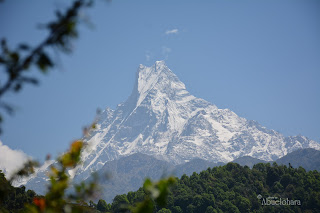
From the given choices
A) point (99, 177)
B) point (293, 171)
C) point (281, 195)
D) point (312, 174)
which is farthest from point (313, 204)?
point (99, 177)

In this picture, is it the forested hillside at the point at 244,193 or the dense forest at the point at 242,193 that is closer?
the dense forest at the point at 242,193

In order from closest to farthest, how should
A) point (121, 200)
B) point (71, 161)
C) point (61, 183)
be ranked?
1. point (61, 183)
2. point (71, 161)
3. point (121, 200)

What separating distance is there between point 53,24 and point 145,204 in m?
3.69

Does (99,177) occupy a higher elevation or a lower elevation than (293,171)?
lower

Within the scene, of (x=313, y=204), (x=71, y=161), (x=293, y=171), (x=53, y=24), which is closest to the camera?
(x=71, y=161)

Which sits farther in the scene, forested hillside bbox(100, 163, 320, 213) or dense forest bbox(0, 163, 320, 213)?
forested hillside bbox(100, 163, 320, 213)

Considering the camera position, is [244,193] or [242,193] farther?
[242,193]

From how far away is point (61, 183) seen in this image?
237 inches

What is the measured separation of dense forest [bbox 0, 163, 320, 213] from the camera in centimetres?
9488

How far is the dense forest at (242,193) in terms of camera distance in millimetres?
94875

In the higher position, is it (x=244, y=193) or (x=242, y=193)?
(x=244, y=193)

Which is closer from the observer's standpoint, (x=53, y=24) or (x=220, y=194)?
(x=53, y=24)

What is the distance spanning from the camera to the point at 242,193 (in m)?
107

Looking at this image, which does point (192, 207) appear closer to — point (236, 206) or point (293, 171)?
point (236, 206)
